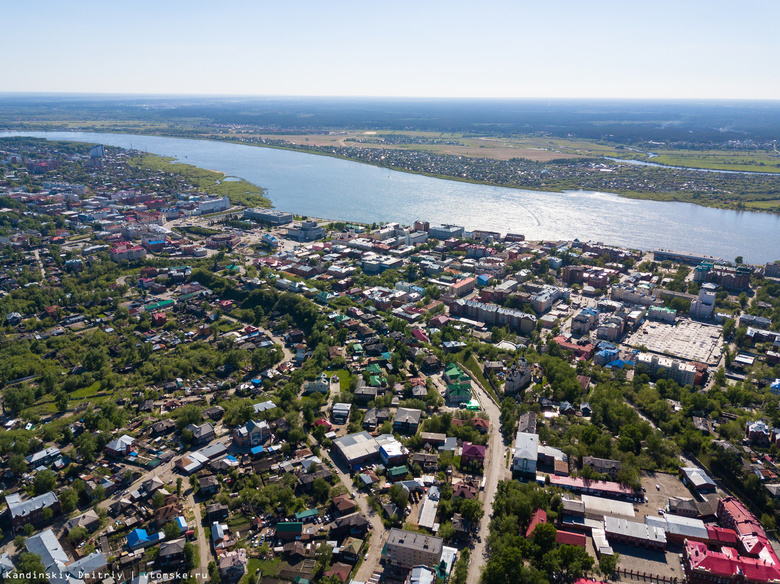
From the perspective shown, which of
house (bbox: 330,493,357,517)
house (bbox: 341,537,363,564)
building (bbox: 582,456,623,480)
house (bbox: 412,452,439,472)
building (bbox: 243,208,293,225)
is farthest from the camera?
building (bbox: 243,208,293,225)

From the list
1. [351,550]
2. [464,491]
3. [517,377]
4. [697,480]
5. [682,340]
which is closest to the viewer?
[351,550]

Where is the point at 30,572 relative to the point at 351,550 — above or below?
above

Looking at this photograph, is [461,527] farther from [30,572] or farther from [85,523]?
[30,572]

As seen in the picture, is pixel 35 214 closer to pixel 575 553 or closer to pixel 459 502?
pixel 459 502

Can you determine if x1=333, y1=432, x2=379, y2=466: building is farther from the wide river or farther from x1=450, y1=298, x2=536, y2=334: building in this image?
the wide river

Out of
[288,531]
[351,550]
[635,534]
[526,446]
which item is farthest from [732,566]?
[288,531]

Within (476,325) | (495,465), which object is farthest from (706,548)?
(476,325)

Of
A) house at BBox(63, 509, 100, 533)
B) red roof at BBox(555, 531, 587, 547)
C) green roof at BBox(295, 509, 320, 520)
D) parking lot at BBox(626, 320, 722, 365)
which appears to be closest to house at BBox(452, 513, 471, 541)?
red roof at BBox(555, 531, 587, 547)
